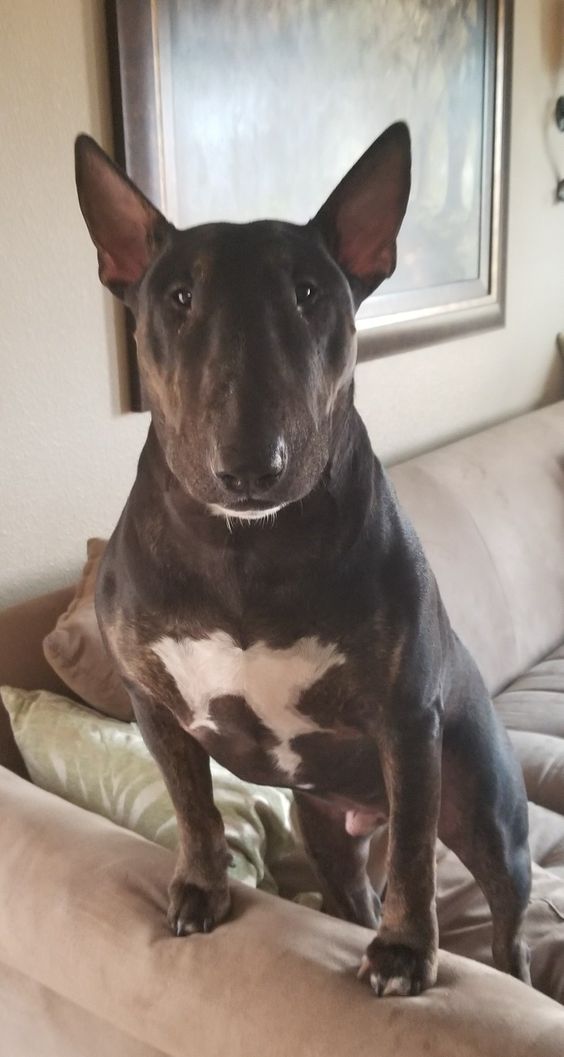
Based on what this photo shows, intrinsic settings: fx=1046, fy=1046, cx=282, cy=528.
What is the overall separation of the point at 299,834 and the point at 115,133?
115 centimetres

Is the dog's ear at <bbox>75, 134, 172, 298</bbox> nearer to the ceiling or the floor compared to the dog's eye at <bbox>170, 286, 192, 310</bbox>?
nearer to the ceiling

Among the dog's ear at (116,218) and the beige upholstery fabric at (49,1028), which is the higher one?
the dog's ear at (116,218)

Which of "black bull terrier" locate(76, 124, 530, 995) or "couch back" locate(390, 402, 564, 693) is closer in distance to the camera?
"black bull terrier" locate(76, 124, 530, 995)

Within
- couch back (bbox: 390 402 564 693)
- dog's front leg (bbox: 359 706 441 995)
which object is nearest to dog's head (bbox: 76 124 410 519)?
dog's front leg (bbox: 359 706 441 995)

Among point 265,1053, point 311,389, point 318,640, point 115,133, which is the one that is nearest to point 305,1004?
point 265,1053

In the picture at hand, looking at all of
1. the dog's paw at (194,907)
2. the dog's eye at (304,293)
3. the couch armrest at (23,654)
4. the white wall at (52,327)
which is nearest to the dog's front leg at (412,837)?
the dog's paw at (194,907)

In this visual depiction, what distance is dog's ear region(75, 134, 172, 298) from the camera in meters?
0.95

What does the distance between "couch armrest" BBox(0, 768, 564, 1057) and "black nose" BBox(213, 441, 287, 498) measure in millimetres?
446

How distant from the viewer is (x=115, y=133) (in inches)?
67.7

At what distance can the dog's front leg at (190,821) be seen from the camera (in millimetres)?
1041

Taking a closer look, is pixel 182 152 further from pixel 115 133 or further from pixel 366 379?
pixel 366 379

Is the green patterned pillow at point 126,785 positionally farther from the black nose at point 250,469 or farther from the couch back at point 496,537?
the couch back at point 496,537

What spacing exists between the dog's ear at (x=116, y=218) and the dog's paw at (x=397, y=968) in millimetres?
663

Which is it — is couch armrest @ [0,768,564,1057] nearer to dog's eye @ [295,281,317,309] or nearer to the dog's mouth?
the dog's mouth
